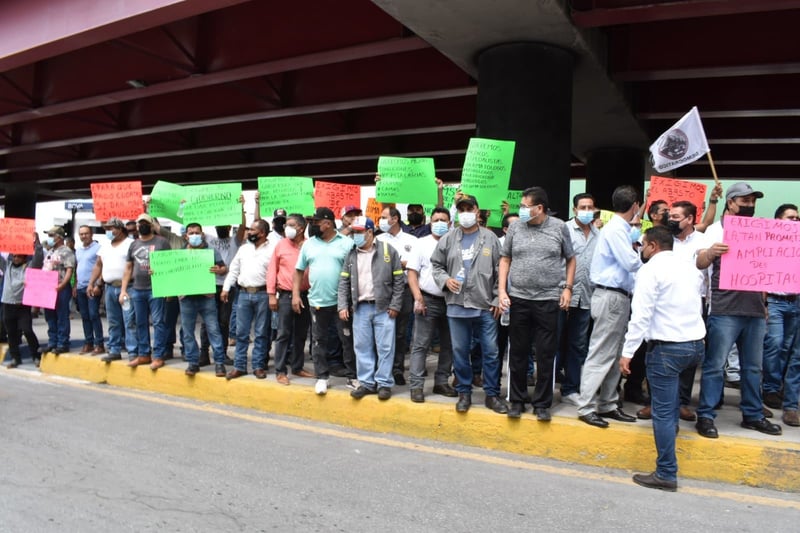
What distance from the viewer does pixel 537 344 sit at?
5.50 meters

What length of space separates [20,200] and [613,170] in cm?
2344

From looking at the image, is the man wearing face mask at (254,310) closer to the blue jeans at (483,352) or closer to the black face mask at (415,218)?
the black face mask at (415,218)

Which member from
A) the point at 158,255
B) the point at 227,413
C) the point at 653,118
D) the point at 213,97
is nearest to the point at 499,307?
the point at 227,413

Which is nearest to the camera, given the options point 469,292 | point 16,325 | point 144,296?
point 469,292

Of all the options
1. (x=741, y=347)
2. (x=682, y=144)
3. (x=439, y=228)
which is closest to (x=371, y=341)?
(x=439, y=228)

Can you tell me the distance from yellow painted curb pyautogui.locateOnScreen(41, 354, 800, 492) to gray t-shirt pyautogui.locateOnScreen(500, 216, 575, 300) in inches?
43.6

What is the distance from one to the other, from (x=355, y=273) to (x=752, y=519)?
3959 mm

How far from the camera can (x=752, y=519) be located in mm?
4027

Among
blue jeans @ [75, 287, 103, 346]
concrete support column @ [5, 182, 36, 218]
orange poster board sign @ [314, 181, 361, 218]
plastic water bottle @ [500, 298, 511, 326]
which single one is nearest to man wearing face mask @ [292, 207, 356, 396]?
orange poster board sign @ [314, 181, 361, 218]

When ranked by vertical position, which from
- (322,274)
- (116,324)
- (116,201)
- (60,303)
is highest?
(116,201)

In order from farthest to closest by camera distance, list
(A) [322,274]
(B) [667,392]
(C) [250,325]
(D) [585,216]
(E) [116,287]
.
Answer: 1. (E) [116,287]
2. (C) [250,325]
3. (A) [322,274]
4. (D) [585,216]
5. (B) [667,392]

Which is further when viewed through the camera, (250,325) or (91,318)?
(91,318)

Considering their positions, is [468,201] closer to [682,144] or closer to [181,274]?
[682,144]

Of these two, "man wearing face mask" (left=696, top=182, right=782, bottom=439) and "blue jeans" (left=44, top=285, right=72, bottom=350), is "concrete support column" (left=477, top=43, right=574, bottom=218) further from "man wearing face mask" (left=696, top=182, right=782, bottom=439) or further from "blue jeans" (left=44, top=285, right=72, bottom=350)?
"blue jeans" (left=44, top=285, right=72, bottom=350)
